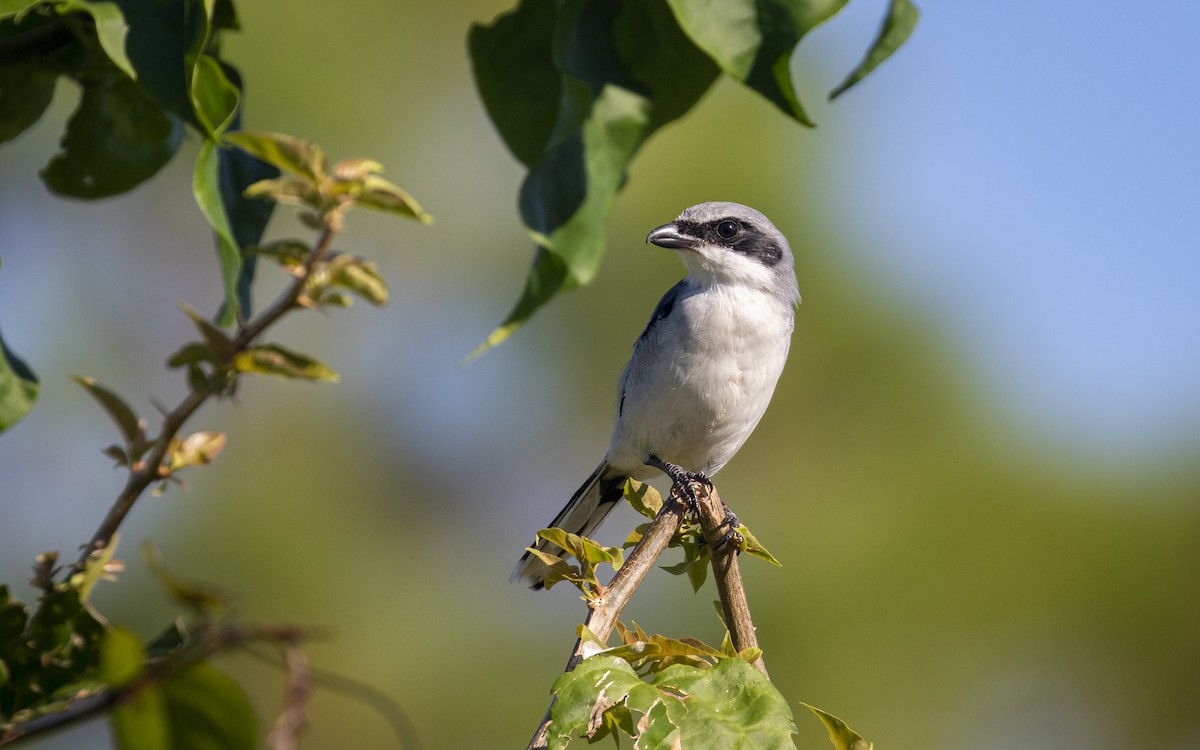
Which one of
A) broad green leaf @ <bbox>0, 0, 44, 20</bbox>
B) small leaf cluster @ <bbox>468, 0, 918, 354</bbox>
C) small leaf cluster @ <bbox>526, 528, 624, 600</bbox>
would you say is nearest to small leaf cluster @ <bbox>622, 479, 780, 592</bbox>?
small leaf cluster @ <bbox>526, 528, 624, 600</bbox>

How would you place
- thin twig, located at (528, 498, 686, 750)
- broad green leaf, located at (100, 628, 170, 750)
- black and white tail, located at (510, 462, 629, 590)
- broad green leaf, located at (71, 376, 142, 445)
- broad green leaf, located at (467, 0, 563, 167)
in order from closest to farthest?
broad green leaf, located at (100, 628, 170, 750) → broad green leaf, located at (71, 376, 142, 445) → thin twig, located at (528, 498, 686, 750) → broad green leaf, located at (467, 0, 563, 167) → black and white tail, located at (510, 462, 629, 590)

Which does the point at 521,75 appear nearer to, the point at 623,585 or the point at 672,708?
the point at 623,585

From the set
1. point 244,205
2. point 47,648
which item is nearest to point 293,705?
point 47,648

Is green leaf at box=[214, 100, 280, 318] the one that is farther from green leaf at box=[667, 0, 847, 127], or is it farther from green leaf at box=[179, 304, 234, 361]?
green leaf at box=[667, 0, 847, 127]

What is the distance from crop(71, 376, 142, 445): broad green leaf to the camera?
1.78 meters

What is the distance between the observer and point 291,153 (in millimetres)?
1707

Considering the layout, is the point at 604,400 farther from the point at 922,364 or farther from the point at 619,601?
the point at 619,601

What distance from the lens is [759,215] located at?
544cm

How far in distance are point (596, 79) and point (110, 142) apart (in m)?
1.03

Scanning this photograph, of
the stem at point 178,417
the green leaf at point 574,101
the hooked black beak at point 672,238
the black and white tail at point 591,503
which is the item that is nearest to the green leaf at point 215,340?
the stem at point 178,417

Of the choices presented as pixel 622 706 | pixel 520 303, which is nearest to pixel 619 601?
pixel 622 706

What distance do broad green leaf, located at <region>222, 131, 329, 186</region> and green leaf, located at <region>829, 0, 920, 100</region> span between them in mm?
824

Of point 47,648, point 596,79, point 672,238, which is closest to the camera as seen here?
point 47,648

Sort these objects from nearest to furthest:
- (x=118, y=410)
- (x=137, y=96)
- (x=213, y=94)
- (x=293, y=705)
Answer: (x=293, y=705)
(x=213, y=94)
(x=118, y=410)
(x=137, y=96)
